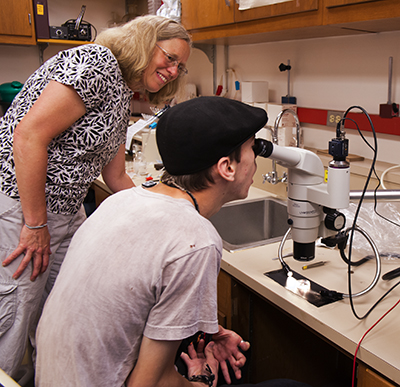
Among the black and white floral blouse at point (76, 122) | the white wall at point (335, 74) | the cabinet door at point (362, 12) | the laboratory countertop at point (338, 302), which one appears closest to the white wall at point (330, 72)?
the white wall at point (335, 74)

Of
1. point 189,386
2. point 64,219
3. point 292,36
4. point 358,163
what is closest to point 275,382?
point 189,386

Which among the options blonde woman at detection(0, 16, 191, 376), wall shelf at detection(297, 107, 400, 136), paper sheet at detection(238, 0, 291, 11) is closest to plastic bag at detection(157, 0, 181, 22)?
paper sheet at detection(238, 0, 291, 11)

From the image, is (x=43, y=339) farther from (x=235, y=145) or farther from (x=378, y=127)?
(x=378, y=127)

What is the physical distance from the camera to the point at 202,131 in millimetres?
862

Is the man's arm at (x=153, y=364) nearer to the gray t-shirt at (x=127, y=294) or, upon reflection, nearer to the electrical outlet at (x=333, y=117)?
the gray t-shirt at (x=127, y=294)

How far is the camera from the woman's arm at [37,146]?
1.24 meters

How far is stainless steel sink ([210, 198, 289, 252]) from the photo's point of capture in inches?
78.4

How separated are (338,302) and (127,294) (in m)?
0.60

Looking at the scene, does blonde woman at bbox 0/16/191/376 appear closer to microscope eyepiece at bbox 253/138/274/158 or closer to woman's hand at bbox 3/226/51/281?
woman's hand at bbox 3/226/51/281

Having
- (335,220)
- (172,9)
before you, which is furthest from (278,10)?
(335,220)

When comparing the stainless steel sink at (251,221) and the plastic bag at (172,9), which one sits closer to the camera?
the stainless steel sink at (251,221)

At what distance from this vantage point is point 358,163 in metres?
1.92

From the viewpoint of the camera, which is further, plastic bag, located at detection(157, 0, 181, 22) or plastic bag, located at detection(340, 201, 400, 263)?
plastic bag, located at detection(157, 0, 181, 22)

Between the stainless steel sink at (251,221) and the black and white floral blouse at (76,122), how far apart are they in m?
0.76
